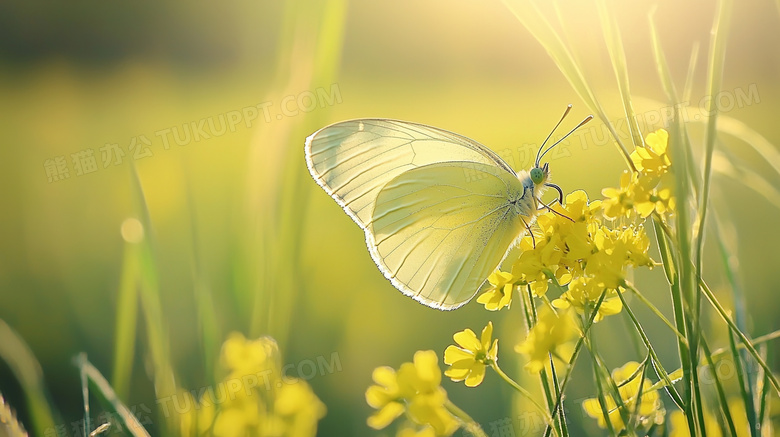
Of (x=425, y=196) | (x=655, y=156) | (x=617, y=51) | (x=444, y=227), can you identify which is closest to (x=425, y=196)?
(x=425, y=196)

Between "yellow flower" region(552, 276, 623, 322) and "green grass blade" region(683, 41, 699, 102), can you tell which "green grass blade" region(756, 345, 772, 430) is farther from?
"green grass blade" region(683, 41, 699, 102)

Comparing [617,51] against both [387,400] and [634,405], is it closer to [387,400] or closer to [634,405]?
[634,405]

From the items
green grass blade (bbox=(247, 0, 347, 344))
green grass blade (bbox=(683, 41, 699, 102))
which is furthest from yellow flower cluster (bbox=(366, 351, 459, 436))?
green grass blade (bbox=(683, 41, 699, 102))

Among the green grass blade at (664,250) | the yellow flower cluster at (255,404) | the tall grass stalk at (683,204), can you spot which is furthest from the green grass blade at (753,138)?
the yellow flower cluster at (255,404)

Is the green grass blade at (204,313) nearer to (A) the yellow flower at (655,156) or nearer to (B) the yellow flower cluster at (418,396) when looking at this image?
(B) the yellow flower cluster at (418,396)

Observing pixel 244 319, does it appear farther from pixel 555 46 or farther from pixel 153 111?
pixel 153 111
